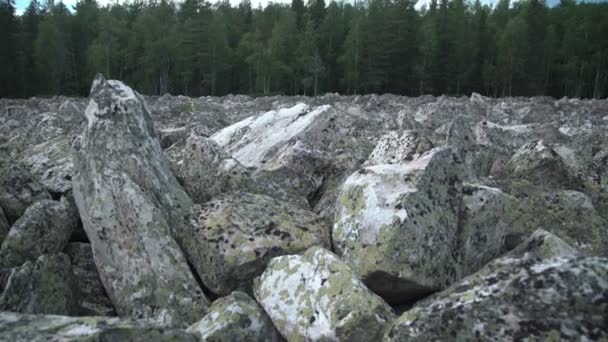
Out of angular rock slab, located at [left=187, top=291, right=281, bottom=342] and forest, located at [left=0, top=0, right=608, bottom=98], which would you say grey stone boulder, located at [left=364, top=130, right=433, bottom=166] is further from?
→ forest, located at [left=0, top=0, right=608, bottom=98]

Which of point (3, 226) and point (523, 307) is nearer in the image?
point (523, 307)

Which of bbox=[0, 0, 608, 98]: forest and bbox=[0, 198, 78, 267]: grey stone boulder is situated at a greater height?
bbox=[0, 0, 608, 98]: forest

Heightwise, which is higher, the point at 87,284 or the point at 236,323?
the point at 236,323

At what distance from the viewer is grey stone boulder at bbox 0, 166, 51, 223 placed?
601cm

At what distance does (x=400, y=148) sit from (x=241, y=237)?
2471 mm

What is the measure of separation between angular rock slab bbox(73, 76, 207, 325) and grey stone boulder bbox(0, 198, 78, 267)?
1.24 ft

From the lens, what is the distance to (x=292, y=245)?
4.71 metres

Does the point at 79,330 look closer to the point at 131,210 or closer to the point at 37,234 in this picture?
the point at 131,210

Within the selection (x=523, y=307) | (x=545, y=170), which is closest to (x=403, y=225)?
(x=523, y=307)

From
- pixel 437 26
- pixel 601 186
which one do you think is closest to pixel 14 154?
pixel 601 186

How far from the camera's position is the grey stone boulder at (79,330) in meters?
2.72

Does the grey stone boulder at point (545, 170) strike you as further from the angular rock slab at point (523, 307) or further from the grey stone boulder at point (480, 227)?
the angular rock slab at point (523, 307)

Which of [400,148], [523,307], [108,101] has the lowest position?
[523,307]

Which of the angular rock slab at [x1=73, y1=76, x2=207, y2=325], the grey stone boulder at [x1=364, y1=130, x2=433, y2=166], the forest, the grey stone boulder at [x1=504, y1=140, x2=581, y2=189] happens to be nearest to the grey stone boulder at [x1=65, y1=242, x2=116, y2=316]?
the angular rock slab at [x1=73, y1=76, x2=207, y2=325]
